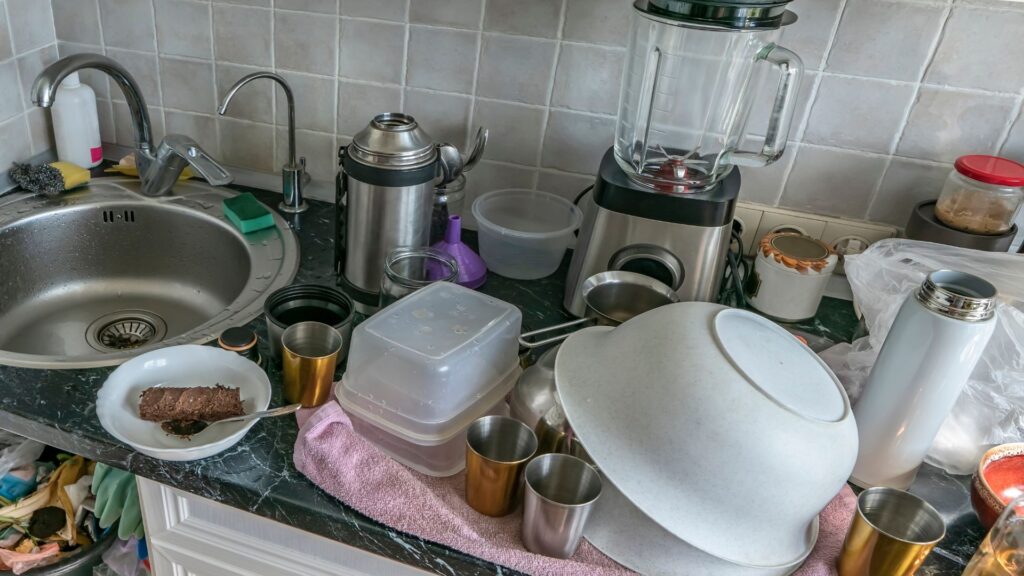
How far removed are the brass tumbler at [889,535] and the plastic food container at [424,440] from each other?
0.41m

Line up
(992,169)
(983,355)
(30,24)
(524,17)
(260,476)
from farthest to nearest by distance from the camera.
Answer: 1. (30,24)
2. (524,17)
3. (992,169)
4. (983,355)
5. (260,476)

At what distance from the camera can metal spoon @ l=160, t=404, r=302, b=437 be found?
881 mm

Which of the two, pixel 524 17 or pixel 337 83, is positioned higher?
pixel 524 17

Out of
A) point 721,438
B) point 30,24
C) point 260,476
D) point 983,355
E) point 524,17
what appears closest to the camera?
point 721,438

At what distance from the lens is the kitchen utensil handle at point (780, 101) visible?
3.14 feet

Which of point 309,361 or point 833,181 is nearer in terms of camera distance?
point 309,361

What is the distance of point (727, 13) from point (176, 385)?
78cm

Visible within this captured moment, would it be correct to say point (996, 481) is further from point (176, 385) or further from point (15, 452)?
point (15, 452)

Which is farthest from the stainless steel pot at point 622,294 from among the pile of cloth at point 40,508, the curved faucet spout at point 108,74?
the curved faucet spout at point 108,74

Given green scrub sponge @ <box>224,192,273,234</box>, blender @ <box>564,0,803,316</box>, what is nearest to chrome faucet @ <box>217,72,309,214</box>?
green scrub sponge @ <box>224,192,273,234</box>

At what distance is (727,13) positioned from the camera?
3.05 feet

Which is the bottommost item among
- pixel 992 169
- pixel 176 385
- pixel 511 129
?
pixel 176 385

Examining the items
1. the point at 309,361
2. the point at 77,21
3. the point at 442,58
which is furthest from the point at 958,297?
the point at 77,21

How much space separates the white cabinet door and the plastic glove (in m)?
0.05
